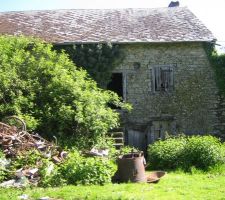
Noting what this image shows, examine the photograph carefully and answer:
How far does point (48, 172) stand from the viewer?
30.6 ft

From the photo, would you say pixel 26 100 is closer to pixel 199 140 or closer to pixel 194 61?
pixel 199 140

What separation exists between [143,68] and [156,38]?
1.36m

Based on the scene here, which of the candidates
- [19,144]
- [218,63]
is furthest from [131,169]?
[218,63]

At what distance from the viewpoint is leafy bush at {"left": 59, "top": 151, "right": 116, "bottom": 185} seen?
930 cm

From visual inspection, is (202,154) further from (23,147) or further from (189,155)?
(23,147)

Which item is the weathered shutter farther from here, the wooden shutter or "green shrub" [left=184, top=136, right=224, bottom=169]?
"green shrub" [left=184, top=136, right=224, bottom=169]

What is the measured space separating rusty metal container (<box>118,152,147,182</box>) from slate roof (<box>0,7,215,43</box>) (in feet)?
25.0

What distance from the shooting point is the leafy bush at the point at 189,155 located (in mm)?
11750

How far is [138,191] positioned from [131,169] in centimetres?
116

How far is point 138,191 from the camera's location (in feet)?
28.3

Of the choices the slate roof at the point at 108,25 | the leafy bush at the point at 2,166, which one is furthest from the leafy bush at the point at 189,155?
the slate roof at the point at 108,25

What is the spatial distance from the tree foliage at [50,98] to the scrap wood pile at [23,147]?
0.96 meters

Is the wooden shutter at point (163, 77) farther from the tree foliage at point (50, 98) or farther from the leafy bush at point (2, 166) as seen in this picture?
the leafy bush at point (2, 166)

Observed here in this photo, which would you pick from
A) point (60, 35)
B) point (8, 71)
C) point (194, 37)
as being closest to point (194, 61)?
point (194, 37)
